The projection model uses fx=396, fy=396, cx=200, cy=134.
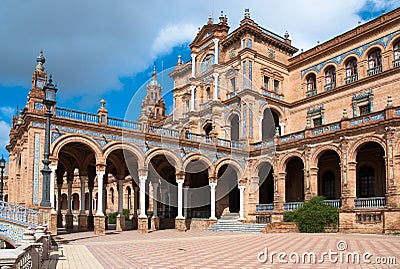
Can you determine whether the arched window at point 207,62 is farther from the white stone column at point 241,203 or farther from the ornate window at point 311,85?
the white stone column at point 241,203

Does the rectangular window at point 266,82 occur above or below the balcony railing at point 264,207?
above

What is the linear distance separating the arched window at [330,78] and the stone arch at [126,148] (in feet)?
51.0

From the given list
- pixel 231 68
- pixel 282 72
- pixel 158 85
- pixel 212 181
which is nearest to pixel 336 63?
pixel 282 72

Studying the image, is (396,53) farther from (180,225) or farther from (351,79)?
(180,225)

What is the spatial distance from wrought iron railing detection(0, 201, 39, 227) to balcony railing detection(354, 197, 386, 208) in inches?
678

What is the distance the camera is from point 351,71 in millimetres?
29375

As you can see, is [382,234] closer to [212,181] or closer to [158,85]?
[212,181]

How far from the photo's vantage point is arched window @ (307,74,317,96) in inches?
1258

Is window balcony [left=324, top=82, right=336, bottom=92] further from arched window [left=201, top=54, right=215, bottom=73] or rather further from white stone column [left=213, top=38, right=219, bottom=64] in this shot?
arched window [left=201, top=54, right=215, bottom=73]

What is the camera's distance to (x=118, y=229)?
87.8 feet

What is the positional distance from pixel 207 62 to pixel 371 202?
19.7 m

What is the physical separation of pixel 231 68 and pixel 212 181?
10.2 m

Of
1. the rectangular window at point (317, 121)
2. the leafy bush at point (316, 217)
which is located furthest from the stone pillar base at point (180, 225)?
the rectangular window at point (317, 121)

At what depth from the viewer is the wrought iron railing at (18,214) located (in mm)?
15266
